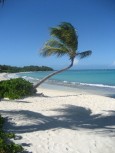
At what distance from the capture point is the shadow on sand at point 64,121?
28.3ft

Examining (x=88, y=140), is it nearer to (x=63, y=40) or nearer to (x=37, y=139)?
(x=37, y=139)

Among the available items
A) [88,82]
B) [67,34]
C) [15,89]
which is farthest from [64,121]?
[88,82]

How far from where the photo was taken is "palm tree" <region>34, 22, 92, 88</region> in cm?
1700

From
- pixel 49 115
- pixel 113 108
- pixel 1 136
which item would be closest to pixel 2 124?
pixel 1 136

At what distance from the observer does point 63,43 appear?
57.2 ft

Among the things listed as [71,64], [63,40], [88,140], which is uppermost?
[63,40]

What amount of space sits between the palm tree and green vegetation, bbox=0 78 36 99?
2.60 ft

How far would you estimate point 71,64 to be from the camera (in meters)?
17.6

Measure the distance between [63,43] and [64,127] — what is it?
30.2ft

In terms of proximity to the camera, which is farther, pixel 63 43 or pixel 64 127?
pixel 63 43

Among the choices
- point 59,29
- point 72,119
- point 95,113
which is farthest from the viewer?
point 59,29

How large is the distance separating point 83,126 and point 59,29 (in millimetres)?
8968

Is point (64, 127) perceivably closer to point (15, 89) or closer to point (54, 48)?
point (15, 89)

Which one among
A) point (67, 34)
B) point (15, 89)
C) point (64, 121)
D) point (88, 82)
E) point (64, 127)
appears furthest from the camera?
point (88, 82)
